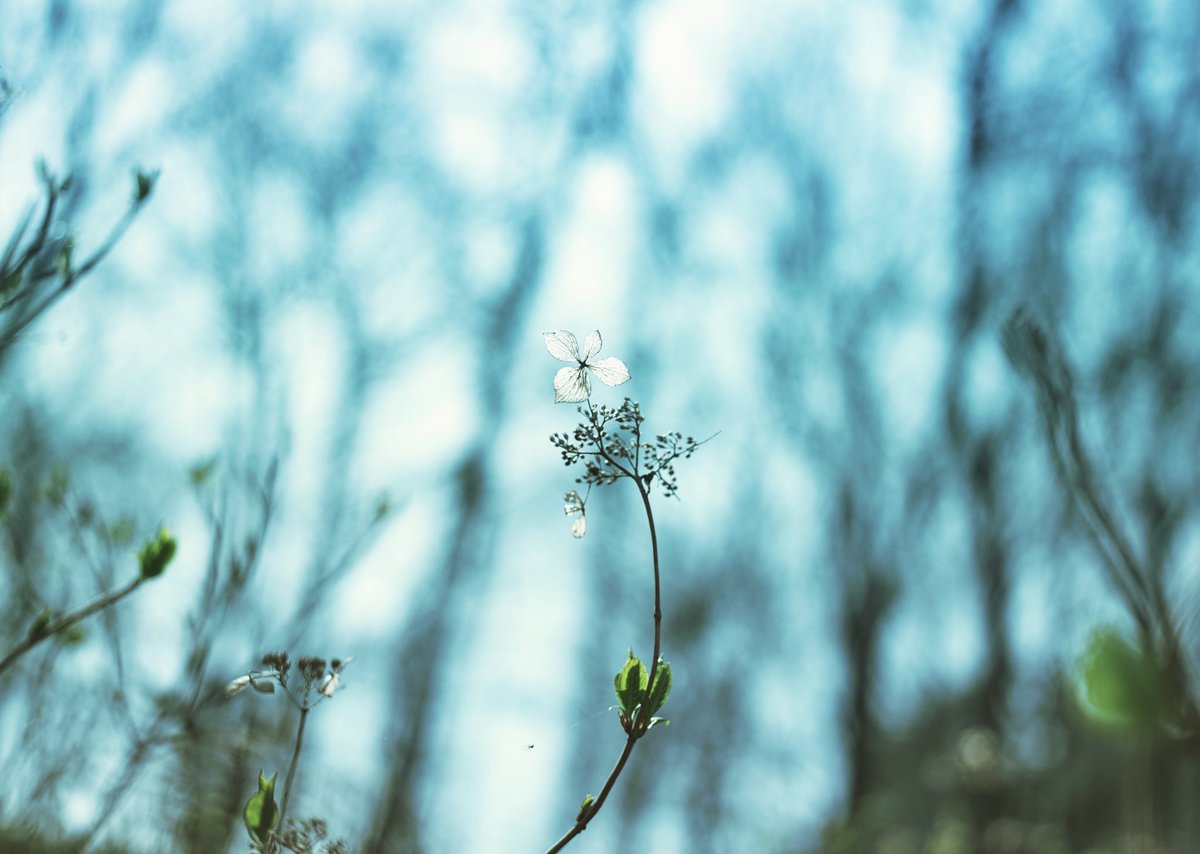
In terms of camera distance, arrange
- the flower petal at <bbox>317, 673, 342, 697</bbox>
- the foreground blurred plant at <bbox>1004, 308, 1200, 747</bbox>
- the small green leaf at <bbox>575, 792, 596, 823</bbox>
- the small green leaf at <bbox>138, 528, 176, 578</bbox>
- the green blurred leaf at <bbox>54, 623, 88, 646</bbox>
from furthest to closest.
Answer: the green blurred leaf at <bbox>54, 623, 88, 646</bbox>, the small green leaf at <bbox>138, 528, 176, 578</bbox>, the flower petal at <bbox>317, 673, 342, 697</bbox>, the small green leaf at <bbox>575, 792, 596, 823</bbox>, the foreground blurred plant at <bbox>1004, 308, 1200, 747</bbox>

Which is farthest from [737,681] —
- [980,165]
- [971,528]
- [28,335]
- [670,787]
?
[28,335]

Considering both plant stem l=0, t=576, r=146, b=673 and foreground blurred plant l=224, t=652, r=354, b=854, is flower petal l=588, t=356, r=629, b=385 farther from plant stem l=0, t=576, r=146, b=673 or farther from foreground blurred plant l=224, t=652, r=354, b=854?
plant stem l=0, t=576, r=146, b=673

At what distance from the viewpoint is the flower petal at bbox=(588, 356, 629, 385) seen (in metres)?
0.92

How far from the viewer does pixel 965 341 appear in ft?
23.6

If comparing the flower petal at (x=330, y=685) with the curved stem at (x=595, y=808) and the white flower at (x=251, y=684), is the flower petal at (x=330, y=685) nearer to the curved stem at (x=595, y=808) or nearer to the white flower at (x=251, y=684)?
the white flower at (x=251, y=684)

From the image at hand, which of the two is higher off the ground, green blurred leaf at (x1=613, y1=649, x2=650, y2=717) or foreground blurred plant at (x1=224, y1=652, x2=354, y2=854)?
green blurred leaf at (x1=613, y1=649, x2=650, y2=717)

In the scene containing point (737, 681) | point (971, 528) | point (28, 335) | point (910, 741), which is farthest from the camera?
point (910, 741)

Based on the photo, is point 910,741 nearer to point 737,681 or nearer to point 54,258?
point 737,681

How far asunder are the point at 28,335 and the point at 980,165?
7338 mm

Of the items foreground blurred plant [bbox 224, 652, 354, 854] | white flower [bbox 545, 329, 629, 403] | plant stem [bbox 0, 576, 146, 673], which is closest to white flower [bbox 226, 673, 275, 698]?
foreground blurred plant [bbox 224, 652, 354, 854]

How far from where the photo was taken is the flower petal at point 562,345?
0.92m

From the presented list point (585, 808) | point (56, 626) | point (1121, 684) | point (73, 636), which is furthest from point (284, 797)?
point (73, 636)

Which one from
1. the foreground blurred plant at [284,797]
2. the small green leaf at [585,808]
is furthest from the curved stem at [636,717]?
the foreground blurred plant at [284,797]

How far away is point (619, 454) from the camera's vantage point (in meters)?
0.88
